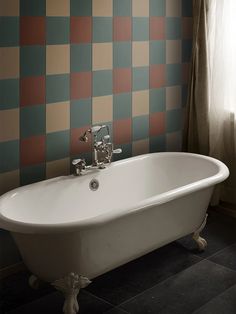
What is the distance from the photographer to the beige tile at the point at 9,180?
3500 mm

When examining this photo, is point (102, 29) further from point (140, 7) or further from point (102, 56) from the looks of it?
point (140, 7)

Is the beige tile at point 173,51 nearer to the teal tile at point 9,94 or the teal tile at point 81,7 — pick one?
the teal tile at point 81,7

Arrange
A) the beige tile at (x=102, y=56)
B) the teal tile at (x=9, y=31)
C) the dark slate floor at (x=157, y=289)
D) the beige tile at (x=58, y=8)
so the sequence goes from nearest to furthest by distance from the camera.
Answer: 1. the dark slate floor at (x=157, y=289)
2. the teal tile at (x=9, y=31)
3. the beige tile at (x=58, y=8)
4. the beige tile at (x=102, y=56)

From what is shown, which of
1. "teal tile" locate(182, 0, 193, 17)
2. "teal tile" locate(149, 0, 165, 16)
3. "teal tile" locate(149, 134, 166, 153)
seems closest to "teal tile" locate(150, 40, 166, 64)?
"teal tile" locate(149, 0, 165, 16)

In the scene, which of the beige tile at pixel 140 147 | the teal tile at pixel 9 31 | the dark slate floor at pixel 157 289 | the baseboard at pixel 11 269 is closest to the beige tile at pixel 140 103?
the beige tile at pixel 140 147

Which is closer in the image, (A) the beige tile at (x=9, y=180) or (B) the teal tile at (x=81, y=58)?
(A) the beige tile at (x=9, y=180)

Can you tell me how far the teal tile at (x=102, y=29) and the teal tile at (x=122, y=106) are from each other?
15.7 inches

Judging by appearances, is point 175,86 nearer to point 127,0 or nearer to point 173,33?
point 173,33

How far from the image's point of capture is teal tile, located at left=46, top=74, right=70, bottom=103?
144 inches

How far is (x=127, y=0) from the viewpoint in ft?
13.3

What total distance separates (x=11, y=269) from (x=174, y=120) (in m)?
1.73

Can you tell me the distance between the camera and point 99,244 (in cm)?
308

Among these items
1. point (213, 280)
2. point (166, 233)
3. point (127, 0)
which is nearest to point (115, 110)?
point (127, 0)

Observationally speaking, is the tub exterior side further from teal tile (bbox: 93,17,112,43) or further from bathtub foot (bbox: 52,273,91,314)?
teal tile (bbox: 93,17,112,43)
